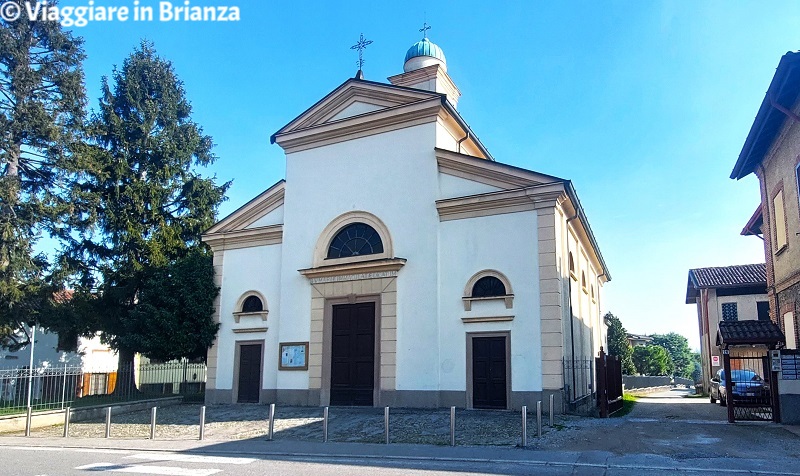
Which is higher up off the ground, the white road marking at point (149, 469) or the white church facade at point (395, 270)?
the white church facade at point (395, 270)

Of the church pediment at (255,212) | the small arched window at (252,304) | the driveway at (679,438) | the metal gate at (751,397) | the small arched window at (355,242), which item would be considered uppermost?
the church pediment at (255,212)

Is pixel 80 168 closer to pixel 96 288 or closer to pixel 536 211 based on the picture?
pixel 96 288

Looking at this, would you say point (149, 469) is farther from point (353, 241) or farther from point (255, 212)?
point (255, 212)

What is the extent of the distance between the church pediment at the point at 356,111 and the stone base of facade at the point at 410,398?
858 cm

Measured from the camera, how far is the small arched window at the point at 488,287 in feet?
57.8

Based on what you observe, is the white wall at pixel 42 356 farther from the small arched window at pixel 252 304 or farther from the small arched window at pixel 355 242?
the small arched window at pixel 355 242

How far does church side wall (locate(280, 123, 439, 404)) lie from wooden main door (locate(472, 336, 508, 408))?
46.2 inches

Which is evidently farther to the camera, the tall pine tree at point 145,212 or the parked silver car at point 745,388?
the tall pine tree at point 145,212

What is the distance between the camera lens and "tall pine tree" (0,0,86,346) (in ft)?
70.1

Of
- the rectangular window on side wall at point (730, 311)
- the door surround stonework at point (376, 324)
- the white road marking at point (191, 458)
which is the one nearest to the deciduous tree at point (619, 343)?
the rectangular window on side wall at point (730, 311)

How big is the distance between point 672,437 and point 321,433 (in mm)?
7529

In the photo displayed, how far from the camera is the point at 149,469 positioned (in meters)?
9.55

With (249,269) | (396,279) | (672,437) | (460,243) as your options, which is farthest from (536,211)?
(249,269)

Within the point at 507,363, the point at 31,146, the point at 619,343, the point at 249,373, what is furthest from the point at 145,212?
the point at 619,343
